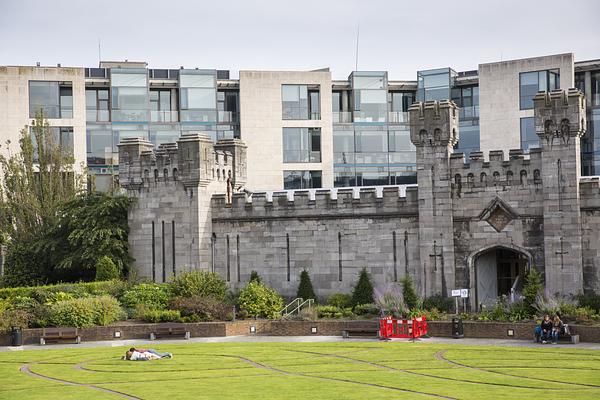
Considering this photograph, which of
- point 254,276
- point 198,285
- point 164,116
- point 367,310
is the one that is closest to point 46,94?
point 164,116

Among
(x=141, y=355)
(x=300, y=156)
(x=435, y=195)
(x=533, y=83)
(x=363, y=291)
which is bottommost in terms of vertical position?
(x=141, y=355)

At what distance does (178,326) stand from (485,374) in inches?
686

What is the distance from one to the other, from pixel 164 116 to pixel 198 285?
27636 millimetres

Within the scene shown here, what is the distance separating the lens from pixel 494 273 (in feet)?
158

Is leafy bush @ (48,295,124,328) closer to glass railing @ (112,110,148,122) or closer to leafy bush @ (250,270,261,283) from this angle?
leafy bush @ (250,270,261,283)

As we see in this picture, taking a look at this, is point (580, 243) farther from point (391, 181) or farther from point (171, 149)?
point (391, 181)

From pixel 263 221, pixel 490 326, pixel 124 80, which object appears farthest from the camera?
pixel 124 80

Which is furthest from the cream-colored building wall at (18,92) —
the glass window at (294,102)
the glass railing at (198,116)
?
the glass window at (294,102)

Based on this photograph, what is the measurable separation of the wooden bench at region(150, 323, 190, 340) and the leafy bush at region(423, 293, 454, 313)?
10.6 meters

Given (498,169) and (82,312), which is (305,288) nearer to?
(498,169)

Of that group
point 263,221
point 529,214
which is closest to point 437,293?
point 529,214

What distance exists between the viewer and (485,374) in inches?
1209

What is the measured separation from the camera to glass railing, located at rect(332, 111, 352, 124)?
75875 mm

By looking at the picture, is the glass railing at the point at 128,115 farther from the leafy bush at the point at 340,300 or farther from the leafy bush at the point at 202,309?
the leafy bush at the point at 340,300
